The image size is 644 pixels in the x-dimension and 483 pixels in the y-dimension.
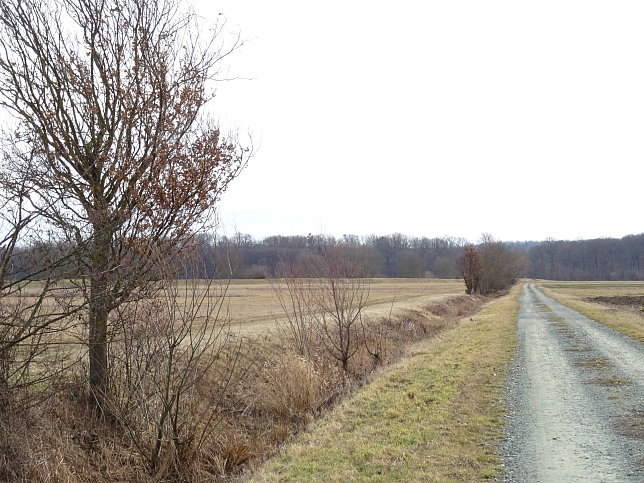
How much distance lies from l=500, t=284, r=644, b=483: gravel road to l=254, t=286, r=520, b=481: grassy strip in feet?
1.28

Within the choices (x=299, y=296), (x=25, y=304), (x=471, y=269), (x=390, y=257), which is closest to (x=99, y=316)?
(x=25, y=304)

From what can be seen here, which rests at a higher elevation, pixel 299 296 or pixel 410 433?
pixel 299 296

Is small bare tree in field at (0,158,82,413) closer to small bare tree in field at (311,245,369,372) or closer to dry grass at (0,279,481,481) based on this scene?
dry grass at (0,279,481,481)

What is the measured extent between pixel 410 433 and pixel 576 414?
292cm

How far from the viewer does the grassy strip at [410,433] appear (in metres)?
5.94

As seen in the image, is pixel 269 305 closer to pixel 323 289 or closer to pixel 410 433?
pixel 323 289

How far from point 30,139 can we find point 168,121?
2.07 m

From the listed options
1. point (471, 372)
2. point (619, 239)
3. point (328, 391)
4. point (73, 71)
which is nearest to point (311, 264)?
point (328, 391)

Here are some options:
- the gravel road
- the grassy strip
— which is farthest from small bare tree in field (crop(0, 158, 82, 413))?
the gravel road

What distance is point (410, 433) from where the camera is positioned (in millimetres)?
7195

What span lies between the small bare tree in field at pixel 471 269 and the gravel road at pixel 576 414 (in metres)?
41.3

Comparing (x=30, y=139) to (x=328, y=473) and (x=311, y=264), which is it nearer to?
(x=328, y=473)

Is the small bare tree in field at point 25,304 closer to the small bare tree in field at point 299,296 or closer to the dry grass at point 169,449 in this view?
the dry grass at point 169,449

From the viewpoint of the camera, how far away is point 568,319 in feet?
85.2
